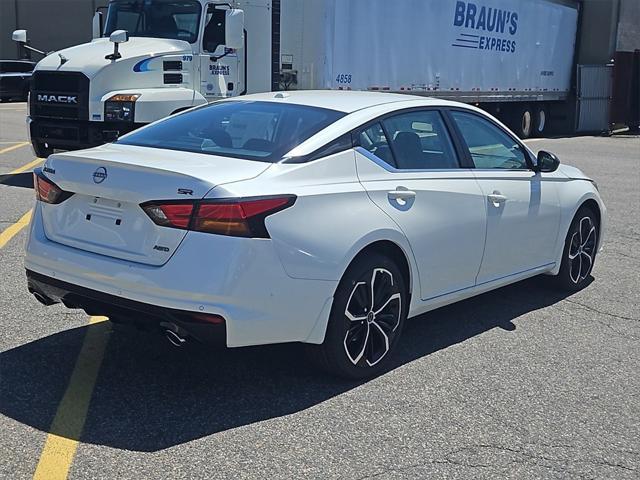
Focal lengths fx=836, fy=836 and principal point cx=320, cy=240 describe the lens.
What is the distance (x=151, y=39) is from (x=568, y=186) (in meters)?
7.44

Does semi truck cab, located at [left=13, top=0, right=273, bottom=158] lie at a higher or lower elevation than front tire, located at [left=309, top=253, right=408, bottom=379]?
higher

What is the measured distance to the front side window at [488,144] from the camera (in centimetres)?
566

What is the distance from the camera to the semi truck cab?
11.1 m

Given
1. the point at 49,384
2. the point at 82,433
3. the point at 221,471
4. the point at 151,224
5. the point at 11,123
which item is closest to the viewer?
the point at 221,471

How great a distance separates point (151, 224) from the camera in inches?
160

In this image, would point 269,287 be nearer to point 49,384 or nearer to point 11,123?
point 49,384

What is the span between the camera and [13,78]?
107 feet

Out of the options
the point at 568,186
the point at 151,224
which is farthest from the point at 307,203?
the point at 568,186

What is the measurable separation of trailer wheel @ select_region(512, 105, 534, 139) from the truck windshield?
50.6 feet

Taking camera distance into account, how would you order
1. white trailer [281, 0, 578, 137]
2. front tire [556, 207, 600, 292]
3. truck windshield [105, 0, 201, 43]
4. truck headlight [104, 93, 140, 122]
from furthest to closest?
1. white trailer [281, 0, 578, 137]
2. truck windshield [105, 0, 201, 43]
3. truck headlight [104, 93, 140, 122]
4. front tire [556, 207, 600, 292]

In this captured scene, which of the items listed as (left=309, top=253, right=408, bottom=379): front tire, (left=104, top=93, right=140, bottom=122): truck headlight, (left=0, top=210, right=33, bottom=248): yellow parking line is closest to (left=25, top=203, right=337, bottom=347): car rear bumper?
(left=309, top=253, right=408, bottom=379): front tire

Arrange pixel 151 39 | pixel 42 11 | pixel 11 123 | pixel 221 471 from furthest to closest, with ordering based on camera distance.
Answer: pixel 42 11 < pixel 11 123 < pixel 151 39 < pixel 221 471

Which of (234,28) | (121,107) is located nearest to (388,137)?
(121,107)

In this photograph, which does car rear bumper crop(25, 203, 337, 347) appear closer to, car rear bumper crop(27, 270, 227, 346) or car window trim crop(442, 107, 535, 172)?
car rear bumper crop(27, 270, 227, 346)
